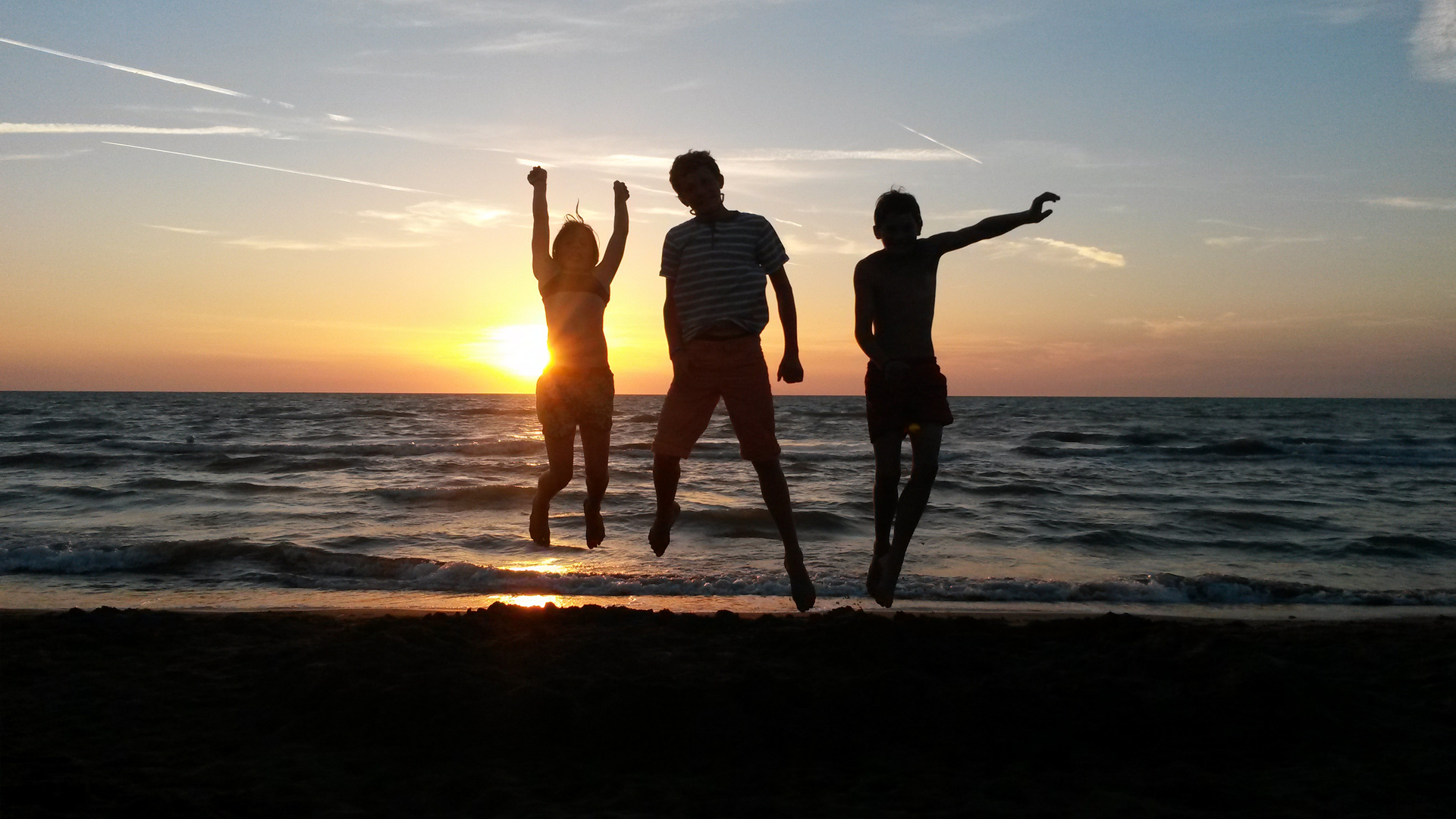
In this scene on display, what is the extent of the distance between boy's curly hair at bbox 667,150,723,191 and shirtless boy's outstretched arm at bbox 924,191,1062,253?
4.09 feet

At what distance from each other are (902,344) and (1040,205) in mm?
975

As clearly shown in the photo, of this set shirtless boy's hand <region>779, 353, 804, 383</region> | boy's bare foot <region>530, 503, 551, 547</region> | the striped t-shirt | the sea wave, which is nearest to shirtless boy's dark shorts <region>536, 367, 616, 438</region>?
boy's bare foot <region>530, 503, 551, 547</region>

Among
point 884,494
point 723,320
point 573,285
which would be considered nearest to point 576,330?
point 573,285

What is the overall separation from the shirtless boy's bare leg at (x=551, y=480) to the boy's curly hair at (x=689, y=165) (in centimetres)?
149

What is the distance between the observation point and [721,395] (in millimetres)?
5016

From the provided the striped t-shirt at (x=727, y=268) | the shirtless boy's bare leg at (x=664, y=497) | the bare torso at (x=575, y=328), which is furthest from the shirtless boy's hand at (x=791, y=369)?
the bare torso at (x=575, y=328)

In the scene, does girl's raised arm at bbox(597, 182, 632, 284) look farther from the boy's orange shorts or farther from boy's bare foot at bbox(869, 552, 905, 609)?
boy's bare foot at bbox(869, 552, 905, 609)

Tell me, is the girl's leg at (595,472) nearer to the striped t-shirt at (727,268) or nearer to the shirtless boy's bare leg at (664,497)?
the shirtless boy's bare leg at (664,497)

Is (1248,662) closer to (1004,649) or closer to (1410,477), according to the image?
(1004,649)

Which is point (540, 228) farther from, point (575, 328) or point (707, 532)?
point (707, 532)

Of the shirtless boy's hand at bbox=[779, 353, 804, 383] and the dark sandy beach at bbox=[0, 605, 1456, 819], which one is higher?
the shirtless boy's hand at bbox=[779, 353, 804, 383]

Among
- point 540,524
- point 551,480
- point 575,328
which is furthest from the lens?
point 540,524

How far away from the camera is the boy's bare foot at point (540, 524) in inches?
225

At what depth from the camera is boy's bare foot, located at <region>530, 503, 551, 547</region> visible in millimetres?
5711
